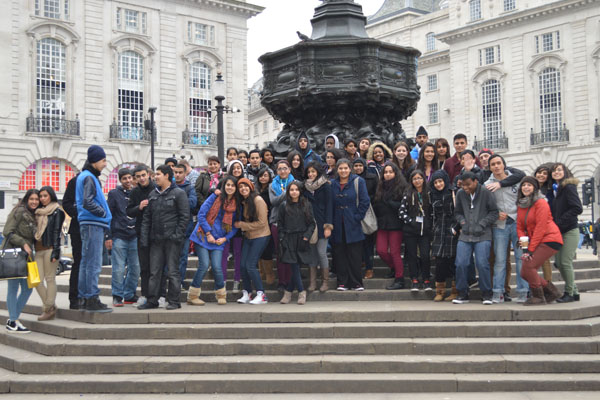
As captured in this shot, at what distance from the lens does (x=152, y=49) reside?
36156 mm

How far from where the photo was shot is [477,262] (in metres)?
7.70

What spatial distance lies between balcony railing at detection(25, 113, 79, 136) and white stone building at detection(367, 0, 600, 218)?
26.6 metres

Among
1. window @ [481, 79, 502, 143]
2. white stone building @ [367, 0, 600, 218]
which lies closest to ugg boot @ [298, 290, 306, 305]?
white stone building @ [367, 0, 600, 218]

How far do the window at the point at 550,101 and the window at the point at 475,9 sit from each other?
695cm

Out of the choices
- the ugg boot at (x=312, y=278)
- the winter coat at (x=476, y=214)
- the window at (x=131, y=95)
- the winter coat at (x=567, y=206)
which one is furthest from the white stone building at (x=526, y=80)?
the ugg boot at (x=312, y=278)

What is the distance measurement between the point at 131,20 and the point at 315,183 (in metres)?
30.7

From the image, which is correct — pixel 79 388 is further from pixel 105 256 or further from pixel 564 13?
pixel 564 13

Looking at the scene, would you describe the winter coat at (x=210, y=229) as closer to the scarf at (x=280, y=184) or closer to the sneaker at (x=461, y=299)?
the scarf at (x=280, y=184)

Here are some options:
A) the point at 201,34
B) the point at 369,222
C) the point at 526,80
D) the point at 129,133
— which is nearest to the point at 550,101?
the point at 526,80

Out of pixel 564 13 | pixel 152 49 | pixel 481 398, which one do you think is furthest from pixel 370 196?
pixel 564 13

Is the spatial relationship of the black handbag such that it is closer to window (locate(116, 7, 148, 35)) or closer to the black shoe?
the black shoe

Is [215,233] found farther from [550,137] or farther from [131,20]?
[550,137]

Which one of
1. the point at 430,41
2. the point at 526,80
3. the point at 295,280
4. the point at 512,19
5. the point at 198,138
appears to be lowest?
the point at 295,280

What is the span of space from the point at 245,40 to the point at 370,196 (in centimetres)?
3285
